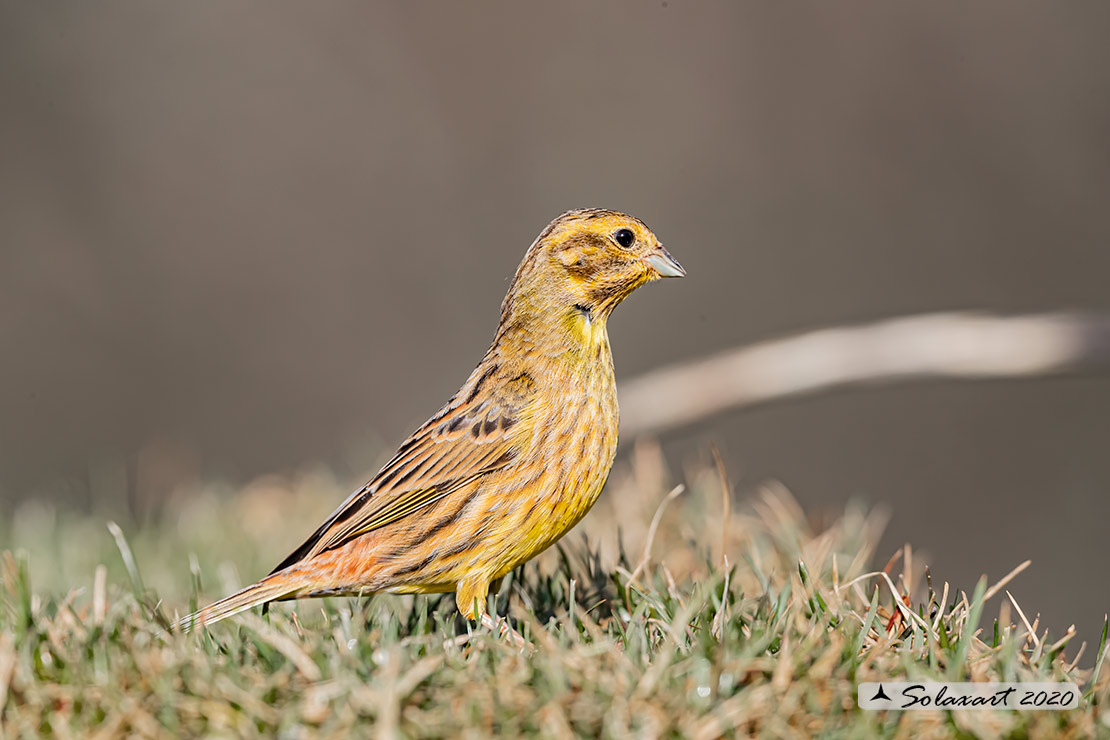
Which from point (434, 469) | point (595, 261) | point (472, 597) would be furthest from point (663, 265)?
point (472, 597)

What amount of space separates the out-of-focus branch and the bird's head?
2.01 m

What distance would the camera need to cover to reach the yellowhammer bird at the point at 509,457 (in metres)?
3.32

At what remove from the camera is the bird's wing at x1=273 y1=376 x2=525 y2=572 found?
11.2 feet

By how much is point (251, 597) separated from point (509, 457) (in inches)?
35.4

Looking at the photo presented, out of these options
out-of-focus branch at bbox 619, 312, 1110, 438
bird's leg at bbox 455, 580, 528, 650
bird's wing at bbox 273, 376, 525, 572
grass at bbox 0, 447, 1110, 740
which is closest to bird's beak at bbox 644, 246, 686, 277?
bird's wing at bbox 273, 376, 525, 572

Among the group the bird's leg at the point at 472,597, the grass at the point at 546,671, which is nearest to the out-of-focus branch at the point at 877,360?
the grass at the point at 546,671

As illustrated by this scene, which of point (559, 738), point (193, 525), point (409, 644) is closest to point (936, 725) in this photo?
point (559, 738)

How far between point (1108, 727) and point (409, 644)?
1575mm

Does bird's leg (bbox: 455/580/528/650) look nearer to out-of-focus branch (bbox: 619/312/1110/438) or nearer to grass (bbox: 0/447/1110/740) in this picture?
grass (bbox: 0/447/1110/740)

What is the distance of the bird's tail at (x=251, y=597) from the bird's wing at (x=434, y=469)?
0.20 feet

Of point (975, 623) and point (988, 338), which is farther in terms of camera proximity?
point (988, 338)

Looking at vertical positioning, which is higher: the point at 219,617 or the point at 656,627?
the point at 219,617

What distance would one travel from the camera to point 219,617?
303 centimetres

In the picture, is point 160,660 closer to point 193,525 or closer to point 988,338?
point 193,525
